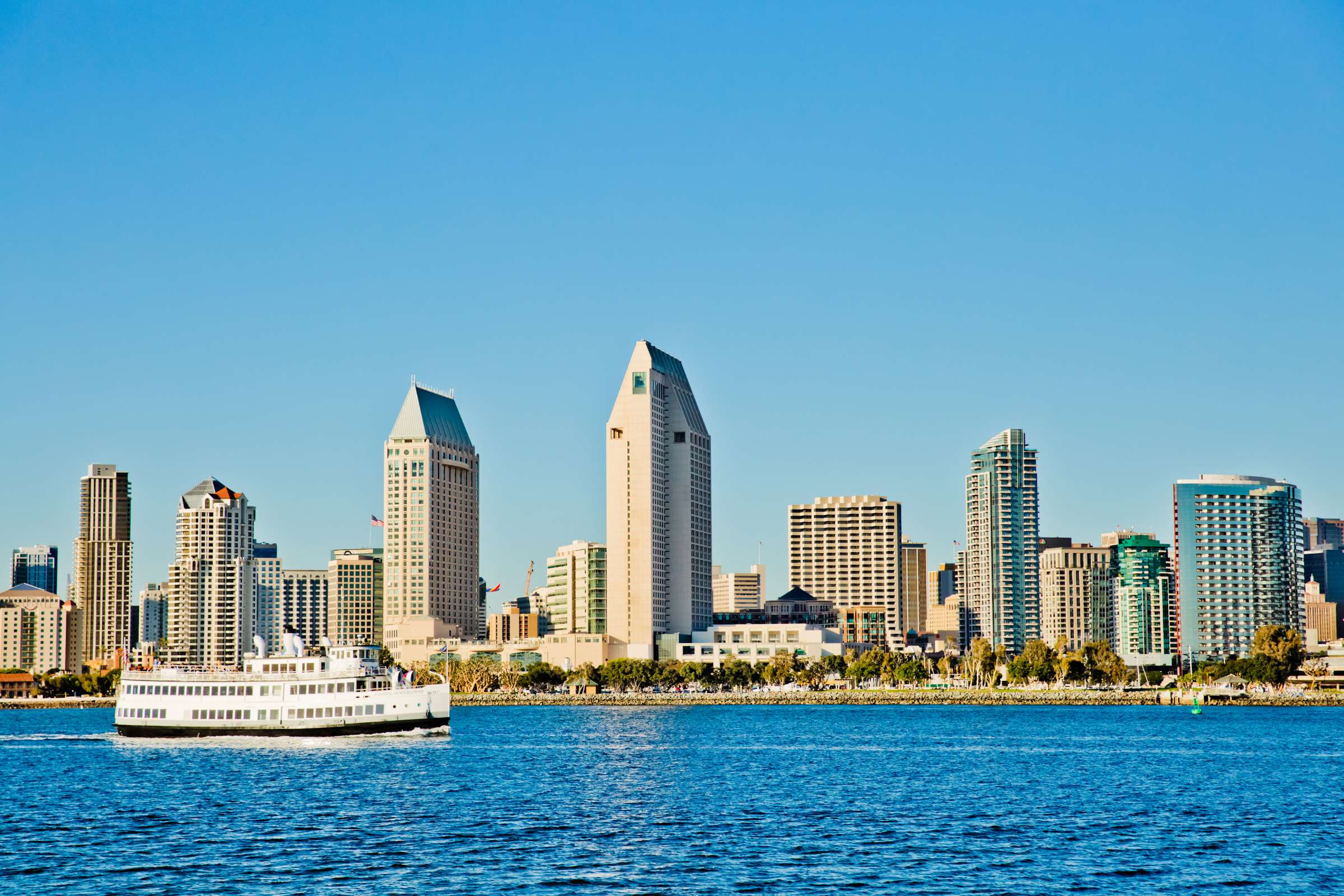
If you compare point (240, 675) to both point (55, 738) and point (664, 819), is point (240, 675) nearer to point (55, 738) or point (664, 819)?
point (55, 738)

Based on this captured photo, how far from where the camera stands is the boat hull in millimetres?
149125

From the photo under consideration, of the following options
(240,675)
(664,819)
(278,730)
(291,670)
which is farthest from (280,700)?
(664,819)

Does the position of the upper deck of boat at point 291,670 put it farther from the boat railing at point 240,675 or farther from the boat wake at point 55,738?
the boat wake at point 55,738

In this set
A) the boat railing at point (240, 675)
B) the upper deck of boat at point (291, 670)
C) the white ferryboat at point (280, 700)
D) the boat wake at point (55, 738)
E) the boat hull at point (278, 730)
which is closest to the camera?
the boat hull at point (278, 730)

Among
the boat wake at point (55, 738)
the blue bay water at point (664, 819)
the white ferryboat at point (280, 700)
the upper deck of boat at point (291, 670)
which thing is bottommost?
the boat wake at point (55, 738)

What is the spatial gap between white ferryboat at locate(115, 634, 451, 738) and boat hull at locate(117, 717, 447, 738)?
7 centimetres

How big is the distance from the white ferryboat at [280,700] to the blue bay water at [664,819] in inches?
88.9

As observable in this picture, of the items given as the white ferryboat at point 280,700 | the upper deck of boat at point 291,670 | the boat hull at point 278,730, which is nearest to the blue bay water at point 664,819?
the boat hull at point 278,730

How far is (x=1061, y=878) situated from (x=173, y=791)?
2380 inches

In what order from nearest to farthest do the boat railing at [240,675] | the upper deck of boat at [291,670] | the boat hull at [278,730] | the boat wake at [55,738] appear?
the boat hull at [278,730], the boat railing at [240,675], the upper deck of boat at [291,670], the boat wake at [55,738]

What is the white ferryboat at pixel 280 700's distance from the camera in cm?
14925

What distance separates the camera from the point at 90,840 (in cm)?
8500

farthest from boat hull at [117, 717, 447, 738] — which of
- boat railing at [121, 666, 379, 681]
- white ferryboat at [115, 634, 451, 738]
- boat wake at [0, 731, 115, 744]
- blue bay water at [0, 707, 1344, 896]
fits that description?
boat wake at [0, 731, 115, 744]

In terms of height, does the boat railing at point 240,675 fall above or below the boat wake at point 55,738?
above
